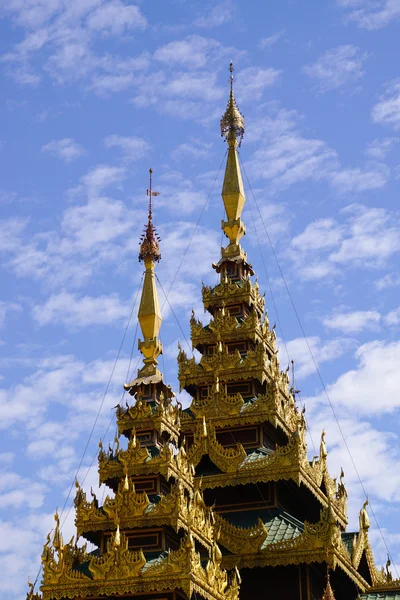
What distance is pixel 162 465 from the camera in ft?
110

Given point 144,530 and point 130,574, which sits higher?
point 144,530

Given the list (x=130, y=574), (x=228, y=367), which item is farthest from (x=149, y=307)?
(x=130, y=574)

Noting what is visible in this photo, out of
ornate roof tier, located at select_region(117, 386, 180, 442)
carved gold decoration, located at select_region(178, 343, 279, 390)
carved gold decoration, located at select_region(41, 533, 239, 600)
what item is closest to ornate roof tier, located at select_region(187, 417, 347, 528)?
ornate roof tier, located at select_region(117, 386, 180, 442)

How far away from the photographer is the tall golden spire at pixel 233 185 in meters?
47.5

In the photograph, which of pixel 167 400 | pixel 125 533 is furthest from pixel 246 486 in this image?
pixel 125 533

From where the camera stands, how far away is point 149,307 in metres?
39.9

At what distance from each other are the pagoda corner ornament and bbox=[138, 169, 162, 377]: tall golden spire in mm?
47

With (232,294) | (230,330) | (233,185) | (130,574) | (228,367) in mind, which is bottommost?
(130,574)

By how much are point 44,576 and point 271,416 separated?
39.5ft

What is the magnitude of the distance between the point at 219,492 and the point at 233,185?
15.2 meters

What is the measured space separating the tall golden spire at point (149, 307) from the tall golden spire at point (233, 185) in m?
6.20

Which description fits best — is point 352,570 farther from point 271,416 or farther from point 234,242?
point 234,242

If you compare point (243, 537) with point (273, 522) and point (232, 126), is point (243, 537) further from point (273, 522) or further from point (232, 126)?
point (232, 126)

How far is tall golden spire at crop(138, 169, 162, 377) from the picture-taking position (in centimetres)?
3897
